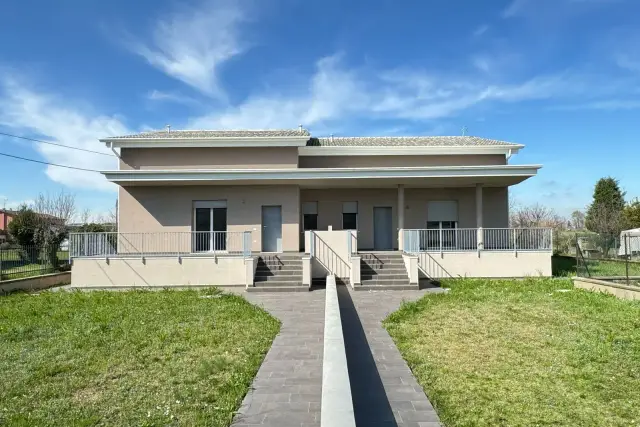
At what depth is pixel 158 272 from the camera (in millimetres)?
13930

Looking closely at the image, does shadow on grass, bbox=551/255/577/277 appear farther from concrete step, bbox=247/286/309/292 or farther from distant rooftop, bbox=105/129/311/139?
distant rooftop, bbox=105/129/311/139

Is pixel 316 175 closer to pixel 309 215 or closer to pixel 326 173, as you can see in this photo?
pixel 326 173

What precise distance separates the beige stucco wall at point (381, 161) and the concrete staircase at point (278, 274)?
5.30 metres

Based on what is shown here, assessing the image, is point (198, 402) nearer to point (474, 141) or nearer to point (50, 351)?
point (50, 351)

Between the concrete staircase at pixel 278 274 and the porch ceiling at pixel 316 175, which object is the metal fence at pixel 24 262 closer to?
the porch ceiling at pixel 316 175

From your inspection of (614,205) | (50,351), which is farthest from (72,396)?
(614,205)

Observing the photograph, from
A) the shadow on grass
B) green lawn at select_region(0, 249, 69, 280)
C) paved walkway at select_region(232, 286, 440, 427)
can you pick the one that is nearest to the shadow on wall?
paved walkway at select_region(232, 286, 440, 427)

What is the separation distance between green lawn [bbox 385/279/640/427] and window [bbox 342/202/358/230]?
805cm

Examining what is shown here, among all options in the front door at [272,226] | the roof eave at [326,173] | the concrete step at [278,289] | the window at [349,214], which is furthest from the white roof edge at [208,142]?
the concrete step at [278,289]

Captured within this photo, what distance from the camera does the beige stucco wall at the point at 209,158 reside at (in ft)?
56.2

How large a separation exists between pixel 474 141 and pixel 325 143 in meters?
7.49

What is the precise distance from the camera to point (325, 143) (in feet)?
66.7

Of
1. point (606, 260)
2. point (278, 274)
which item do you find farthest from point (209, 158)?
point (606, 260)

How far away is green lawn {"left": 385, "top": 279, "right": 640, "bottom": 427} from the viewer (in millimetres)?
4262
